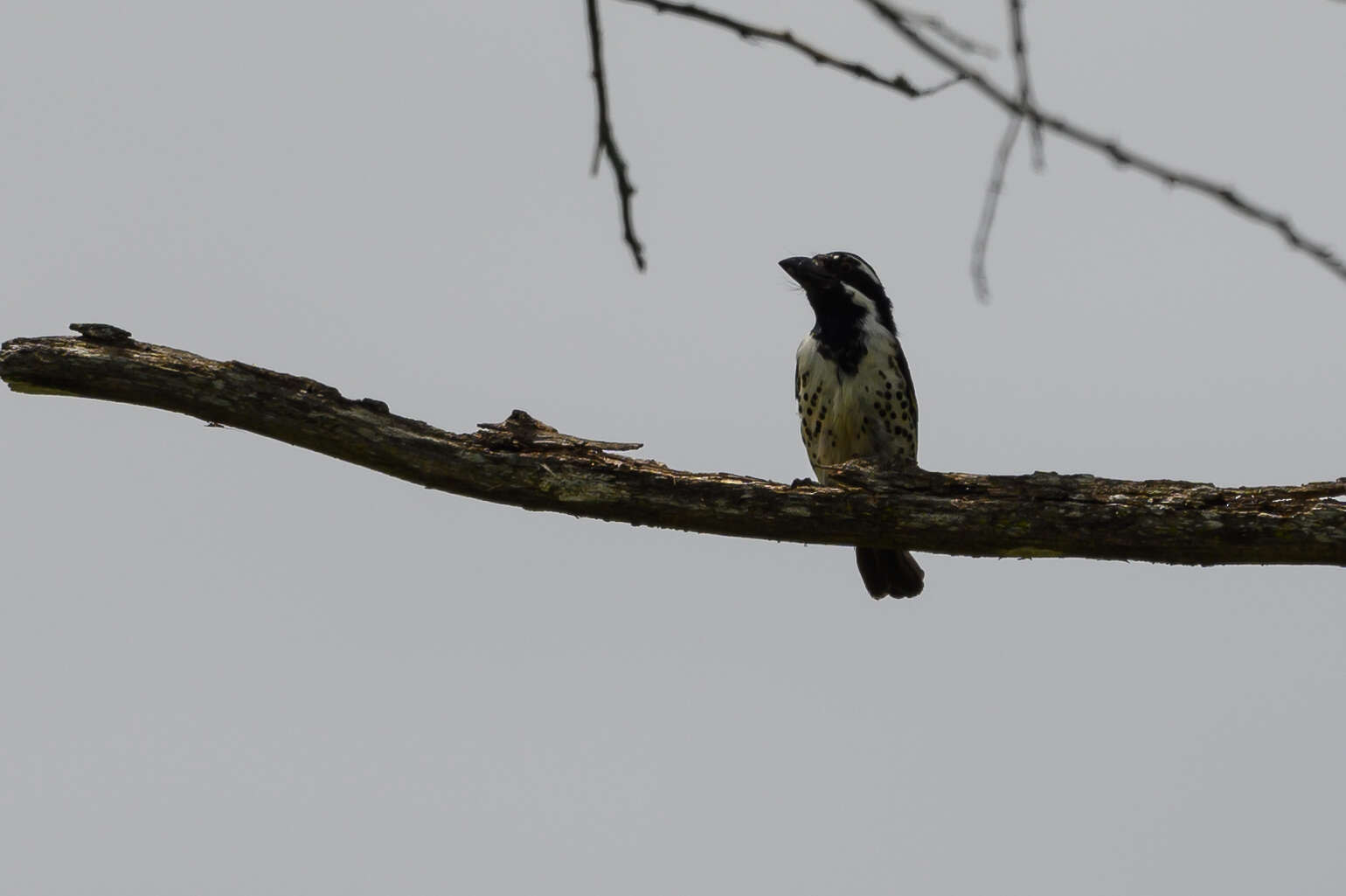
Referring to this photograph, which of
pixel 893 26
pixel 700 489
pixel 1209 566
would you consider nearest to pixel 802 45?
pixel 893 26

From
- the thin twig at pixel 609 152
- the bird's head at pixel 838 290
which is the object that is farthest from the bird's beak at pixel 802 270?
the thin twig at pixel 609 152

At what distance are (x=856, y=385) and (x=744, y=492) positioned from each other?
4.38 m

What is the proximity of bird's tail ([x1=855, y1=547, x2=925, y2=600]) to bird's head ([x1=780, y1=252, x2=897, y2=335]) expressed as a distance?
1.66 m

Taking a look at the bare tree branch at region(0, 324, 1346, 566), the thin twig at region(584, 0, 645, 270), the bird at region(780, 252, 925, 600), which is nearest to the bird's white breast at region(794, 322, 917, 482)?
the bird at region(780, 252, 925, 600)

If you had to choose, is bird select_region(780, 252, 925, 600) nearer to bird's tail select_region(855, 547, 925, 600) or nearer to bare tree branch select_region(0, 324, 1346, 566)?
bird's tail select_region(855, 547, 925, 600)

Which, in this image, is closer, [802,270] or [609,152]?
[609,152]

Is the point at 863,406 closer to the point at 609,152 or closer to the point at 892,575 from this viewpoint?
the point at 892,575

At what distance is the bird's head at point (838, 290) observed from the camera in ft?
37.2

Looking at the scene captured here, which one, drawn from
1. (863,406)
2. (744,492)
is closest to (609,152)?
(744,492)

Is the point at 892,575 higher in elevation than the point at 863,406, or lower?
lower

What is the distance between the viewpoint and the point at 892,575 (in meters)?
10.9

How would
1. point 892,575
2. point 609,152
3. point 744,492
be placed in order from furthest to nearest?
point 892,575, point 744,492, point 609,152

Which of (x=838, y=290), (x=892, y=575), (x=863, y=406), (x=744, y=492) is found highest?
(x=838, y=290)

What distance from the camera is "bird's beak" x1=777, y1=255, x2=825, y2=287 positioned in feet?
37.2
